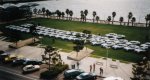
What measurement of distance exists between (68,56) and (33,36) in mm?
22952

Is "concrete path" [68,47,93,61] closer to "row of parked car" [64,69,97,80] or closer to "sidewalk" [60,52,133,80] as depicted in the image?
"sidewalk" [60,52,133,80]

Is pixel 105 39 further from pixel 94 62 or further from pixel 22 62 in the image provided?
pixel 22 62

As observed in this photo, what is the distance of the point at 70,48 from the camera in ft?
247

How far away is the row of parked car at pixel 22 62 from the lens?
57281 millimetres

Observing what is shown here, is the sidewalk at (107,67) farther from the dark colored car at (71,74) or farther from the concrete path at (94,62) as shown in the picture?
the dark colored car at (71,74)

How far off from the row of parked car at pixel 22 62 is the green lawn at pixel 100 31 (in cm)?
1471

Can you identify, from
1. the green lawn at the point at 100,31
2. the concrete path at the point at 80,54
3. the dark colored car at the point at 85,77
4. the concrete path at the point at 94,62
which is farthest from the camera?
the green lawn at the point at 100,31

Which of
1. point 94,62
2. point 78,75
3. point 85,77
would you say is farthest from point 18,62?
point 85,77

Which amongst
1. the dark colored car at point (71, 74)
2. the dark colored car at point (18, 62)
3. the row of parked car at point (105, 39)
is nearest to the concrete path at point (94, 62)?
the dark colored car at point (71, 74)

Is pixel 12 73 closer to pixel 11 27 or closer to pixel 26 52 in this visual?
pixel 26 52

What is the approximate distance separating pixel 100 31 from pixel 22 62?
4094 centimetres

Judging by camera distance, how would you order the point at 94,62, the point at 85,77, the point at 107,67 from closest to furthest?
the point at 85,77 < the point at 107,67 < the point at 94,62

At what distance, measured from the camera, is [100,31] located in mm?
95312

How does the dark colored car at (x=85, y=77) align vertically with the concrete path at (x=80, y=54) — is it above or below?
below
